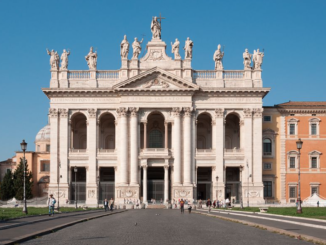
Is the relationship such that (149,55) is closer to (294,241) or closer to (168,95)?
(168,95)

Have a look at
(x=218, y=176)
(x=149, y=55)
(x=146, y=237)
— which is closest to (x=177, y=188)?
(x=218, y=176)

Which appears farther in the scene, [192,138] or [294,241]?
[192,138]

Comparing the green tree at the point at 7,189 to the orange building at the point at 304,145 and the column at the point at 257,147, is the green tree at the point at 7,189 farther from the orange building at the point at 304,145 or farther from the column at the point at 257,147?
the orange building at the point at 304,145

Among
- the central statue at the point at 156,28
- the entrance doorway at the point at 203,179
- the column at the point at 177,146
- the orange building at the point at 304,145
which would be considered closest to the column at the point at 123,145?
the column at the point at 177,146

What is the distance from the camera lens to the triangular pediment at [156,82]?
82375 mm

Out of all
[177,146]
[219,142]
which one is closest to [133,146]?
[177,146]

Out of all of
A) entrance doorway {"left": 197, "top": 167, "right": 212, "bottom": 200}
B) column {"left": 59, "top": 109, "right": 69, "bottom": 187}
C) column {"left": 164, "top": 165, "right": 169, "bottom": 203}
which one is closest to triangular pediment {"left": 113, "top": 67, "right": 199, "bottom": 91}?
column {"left": 59, "top": 109, "right": 69, "bottom": 187}

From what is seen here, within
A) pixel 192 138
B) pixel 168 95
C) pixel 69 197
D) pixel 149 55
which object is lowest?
pixel 69 197

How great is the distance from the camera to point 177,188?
3233 inches

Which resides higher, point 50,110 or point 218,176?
point 50,110

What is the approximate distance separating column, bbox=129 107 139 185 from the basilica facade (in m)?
0.13

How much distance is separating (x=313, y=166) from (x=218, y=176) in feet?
45.0

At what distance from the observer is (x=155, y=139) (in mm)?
89312

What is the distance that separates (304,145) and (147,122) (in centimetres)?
2151
